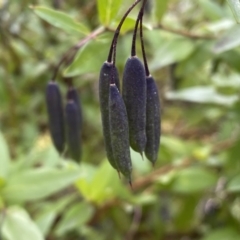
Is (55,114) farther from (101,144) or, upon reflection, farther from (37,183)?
(101,144)

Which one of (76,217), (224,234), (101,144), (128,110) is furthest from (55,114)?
(101,144)

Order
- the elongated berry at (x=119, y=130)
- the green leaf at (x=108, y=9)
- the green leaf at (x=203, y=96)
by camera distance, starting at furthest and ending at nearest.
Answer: the green leaf at (x=203, y=96) → the green leaf at (x=108, y=9) → the elongated berry at (x=119, y=130)

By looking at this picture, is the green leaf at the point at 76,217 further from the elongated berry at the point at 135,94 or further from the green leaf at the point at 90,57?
the elongated berry at the point at 135,94

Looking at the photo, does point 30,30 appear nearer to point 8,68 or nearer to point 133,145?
point 8,68

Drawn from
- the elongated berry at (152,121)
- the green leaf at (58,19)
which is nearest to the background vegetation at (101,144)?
the green leaf at (58,19)

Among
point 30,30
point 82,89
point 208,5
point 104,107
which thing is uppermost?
point 104,107

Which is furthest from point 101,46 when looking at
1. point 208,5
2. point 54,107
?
point 208,5
